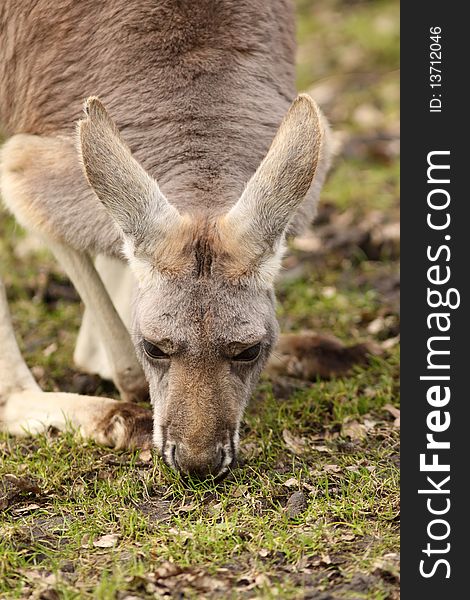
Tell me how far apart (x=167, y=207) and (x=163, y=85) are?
0.91 metres

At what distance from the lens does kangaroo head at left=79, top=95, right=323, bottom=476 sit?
13.7ft

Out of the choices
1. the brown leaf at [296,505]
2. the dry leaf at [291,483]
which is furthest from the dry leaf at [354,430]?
the brown leaf at [296,505]

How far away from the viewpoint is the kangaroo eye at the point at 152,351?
4.31 metres

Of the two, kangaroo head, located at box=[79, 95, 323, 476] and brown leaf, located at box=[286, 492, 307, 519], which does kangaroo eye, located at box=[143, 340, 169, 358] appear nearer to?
kangaroo head, located at box=[79, 95, 323, 476]

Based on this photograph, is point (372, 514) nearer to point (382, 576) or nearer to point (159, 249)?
point (382, 576)

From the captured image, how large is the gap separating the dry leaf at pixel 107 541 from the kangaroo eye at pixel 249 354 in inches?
34.4

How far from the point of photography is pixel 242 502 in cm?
432

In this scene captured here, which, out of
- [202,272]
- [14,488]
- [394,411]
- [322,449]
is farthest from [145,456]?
[394,411]

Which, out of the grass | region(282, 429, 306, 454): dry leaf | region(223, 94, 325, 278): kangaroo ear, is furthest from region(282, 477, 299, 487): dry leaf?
region(223, 94, 325, 278): kangaroo ear

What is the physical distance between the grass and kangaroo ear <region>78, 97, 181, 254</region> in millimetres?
1099

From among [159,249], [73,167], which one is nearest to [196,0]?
[73,167]

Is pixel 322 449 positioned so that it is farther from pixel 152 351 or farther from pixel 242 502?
pixel 152 351

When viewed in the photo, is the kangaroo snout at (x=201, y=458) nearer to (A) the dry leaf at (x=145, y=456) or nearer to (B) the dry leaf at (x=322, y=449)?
(A) the dry leaf at (x=145, y=456)

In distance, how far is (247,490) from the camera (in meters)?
4.43
